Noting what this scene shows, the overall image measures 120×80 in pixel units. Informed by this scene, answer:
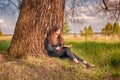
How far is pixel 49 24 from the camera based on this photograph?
32.5 ft

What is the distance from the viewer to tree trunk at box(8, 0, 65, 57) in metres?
9.63

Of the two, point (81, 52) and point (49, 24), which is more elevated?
point (49, 24)

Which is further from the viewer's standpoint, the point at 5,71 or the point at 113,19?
the point at 113,19

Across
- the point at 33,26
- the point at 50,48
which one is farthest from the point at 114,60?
the point at 33,26

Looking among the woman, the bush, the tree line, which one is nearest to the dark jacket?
the woman

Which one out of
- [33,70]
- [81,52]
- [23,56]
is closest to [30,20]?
[23,56]

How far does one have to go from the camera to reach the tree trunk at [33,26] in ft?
31.6

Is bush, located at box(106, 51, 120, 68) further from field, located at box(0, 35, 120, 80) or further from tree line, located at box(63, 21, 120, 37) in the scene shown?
tree line, located at box(63, 21, 120, 37)

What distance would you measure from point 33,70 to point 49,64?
617 millimetres

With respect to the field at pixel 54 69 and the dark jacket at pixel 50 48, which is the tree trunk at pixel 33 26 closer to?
the dark jacket at pixel 50 48

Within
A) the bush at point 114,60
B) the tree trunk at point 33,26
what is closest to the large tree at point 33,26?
the tree trunk at point 33,26

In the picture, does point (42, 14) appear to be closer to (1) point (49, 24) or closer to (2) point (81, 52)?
(1) point (49, 24)

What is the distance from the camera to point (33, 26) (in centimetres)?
966

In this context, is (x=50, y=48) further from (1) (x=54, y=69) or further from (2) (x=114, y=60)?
(2) (x=114, y=60)
